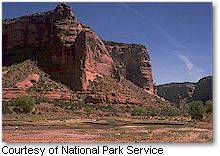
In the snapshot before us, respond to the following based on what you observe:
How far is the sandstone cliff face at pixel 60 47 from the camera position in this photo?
7694 cm

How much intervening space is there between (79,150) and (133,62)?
106 metres

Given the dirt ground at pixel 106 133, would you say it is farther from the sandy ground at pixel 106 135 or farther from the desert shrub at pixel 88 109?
the desert shrub at pixel 88 109

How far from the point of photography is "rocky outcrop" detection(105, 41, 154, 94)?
373 ft

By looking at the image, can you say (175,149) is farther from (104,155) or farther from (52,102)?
(52,102)

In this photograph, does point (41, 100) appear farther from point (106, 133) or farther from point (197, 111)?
point (106, 133)

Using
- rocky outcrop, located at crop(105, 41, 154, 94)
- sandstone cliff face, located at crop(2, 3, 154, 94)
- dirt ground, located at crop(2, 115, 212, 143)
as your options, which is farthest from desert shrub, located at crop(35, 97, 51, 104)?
rocky outcrop, located at crop(105, 41, 154, 94)

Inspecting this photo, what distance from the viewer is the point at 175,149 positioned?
11945mm

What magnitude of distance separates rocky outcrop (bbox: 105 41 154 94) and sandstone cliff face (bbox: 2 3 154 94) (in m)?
20.4

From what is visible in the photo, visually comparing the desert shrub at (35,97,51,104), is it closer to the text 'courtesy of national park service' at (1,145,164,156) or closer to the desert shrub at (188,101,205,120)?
the desert shrub at (188,101,205,120)

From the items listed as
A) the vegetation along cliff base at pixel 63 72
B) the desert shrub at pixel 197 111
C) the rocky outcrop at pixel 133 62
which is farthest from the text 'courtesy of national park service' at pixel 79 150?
the rocky outcrop at pixel 133 62

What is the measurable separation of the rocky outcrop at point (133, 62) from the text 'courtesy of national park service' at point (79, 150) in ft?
328

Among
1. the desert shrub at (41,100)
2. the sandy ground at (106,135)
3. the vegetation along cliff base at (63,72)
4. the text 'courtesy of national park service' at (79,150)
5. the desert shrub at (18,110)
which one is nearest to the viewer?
the text 'courtesy of national park service' at (79,150)

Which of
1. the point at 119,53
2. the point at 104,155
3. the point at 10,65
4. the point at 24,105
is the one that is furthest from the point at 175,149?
the point at 119,53

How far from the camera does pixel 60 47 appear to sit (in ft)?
259
